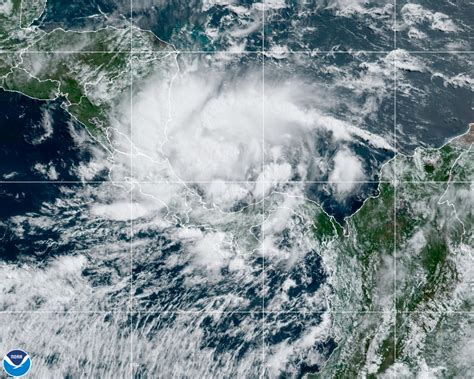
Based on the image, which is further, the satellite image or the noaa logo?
the satellite image

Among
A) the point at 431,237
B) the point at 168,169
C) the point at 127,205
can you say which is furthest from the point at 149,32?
the point at 431,237

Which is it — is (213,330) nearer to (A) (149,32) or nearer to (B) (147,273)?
(B) (147,273)

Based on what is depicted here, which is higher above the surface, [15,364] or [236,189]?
[236,189]

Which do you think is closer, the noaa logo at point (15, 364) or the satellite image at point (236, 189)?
the noaa logo at point (15, 364)

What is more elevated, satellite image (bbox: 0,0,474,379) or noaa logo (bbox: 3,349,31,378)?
satellite image (bbox: 0,0,474,379)

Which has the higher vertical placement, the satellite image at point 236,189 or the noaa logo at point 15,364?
the satellite image at point 236,189
